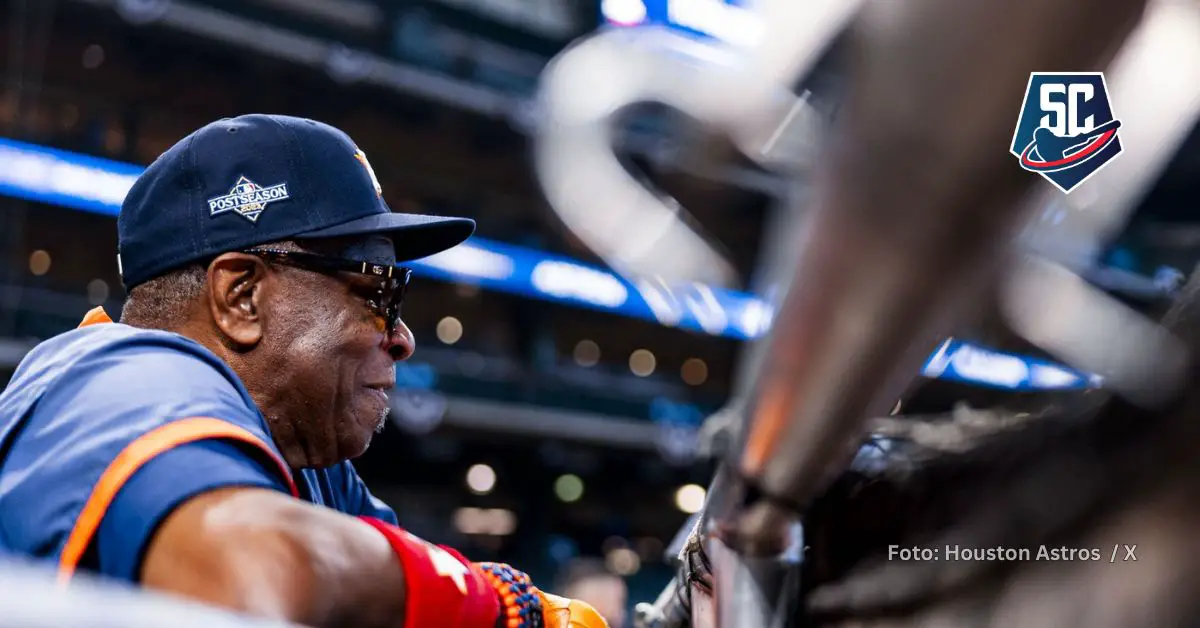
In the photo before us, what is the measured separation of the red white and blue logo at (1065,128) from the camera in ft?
1.44

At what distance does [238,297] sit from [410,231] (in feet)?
0.76

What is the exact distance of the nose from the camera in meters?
1.39

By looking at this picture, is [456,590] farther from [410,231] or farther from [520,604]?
[410,231]

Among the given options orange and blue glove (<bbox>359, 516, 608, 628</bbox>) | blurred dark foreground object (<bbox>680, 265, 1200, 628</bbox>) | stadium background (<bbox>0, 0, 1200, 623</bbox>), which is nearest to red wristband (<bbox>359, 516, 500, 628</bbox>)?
orange and blue glove (<bbox>359, 516, 608, 628</bbox>)

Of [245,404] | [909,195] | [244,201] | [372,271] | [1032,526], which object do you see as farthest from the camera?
[372,271]

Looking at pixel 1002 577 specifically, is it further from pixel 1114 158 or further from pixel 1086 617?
pixel 1114 158

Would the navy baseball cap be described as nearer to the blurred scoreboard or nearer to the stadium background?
the stadium background

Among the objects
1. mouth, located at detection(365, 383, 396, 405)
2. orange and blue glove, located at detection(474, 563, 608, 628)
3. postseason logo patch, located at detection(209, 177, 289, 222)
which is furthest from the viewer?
mouth, located at detection(365, 383, 396, 405)

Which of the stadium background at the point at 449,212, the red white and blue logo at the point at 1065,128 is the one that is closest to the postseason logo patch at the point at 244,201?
the red white and blue logo at the point at 1065,128

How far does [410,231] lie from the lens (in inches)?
53.7

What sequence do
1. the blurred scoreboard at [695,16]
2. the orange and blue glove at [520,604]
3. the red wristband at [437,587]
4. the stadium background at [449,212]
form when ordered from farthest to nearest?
the stadium background at [449,212]
the blurred scoreboard at [695,16]
the orange and blue glove at [520,604]
the red wristband at [437,587]

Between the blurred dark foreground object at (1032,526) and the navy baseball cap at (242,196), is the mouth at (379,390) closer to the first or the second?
the navy baseball cap at (242,196)

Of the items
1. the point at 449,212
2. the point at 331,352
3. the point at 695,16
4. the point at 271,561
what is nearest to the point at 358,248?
the point at 331,352

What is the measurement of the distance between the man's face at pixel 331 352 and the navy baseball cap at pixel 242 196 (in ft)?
0.15
